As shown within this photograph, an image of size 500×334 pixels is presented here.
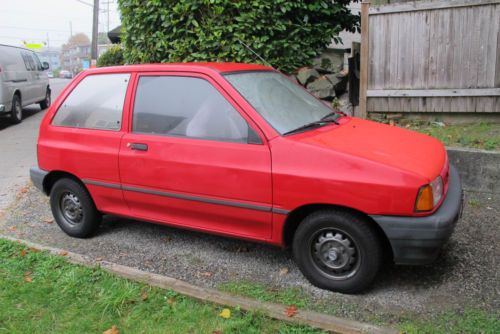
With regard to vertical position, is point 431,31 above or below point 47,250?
above

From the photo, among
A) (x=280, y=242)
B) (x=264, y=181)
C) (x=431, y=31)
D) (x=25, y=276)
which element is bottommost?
(x=25, y=276)

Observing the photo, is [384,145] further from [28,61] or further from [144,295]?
[28,61]

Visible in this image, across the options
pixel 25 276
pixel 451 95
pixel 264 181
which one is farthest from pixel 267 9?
pixel 25 276

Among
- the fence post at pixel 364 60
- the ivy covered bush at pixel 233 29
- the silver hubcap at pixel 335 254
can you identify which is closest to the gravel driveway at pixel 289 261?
the silver hubcap at pixel 335 254

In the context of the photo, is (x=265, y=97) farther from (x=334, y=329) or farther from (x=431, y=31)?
(x=431, y=31)

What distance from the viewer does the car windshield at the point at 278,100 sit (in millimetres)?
3738

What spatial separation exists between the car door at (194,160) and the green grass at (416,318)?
46 cm

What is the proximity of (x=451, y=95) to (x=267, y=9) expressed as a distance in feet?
9.67

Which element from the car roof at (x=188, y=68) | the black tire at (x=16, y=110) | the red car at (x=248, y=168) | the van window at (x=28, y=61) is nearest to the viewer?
the red car at (x=248, y=168)

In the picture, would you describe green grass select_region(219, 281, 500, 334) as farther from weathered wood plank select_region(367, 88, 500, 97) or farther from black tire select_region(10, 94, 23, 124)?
black tire select_region(10, 94, 23, 124)

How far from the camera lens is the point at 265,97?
3955mm

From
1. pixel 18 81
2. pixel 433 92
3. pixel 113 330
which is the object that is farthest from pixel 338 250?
pixel 18 81

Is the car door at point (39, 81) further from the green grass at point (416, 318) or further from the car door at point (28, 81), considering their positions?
the green grass at point (416, 318)

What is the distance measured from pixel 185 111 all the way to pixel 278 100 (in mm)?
778
